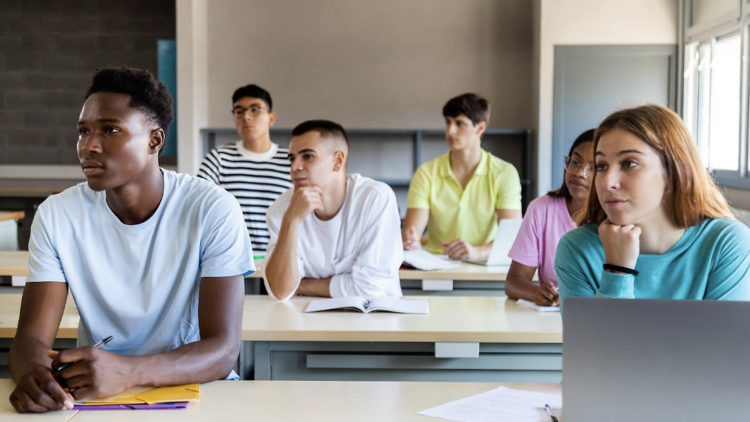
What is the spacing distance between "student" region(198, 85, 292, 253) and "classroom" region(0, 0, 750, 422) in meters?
0.02

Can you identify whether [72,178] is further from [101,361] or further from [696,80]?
[101,361]

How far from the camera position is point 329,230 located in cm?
276

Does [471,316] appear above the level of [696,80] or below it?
below

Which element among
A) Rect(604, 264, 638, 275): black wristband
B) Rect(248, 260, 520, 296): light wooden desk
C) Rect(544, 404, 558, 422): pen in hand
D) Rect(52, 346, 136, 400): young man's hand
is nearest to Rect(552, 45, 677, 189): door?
Rect(248, 260, 520, 296): light wooden desk

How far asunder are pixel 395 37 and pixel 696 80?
94.6 inches

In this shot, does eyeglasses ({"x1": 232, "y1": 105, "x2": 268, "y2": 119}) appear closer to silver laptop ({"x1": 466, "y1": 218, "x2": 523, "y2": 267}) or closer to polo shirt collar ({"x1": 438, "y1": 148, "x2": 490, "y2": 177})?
polo shirt collar ({"x1": 438, "y1": 148, "x2": 490, "y2": 177})

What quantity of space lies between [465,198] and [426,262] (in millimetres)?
888

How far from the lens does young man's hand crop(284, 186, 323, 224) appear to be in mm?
2666

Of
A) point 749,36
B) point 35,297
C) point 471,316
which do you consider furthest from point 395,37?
point 35,297

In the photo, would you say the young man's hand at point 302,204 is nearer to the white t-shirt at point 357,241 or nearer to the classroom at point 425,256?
the classroom at point 425,256

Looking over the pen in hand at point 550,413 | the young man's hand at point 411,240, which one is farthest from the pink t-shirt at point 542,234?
the pen in hand at point 550,413

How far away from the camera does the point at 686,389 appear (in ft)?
3.51

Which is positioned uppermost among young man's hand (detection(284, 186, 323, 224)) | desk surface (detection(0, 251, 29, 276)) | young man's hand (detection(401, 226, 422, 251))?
young man's hand (detection(284, 186, 323, 224))

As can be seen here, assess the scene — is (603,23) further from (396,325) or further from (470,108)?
(396,325)
